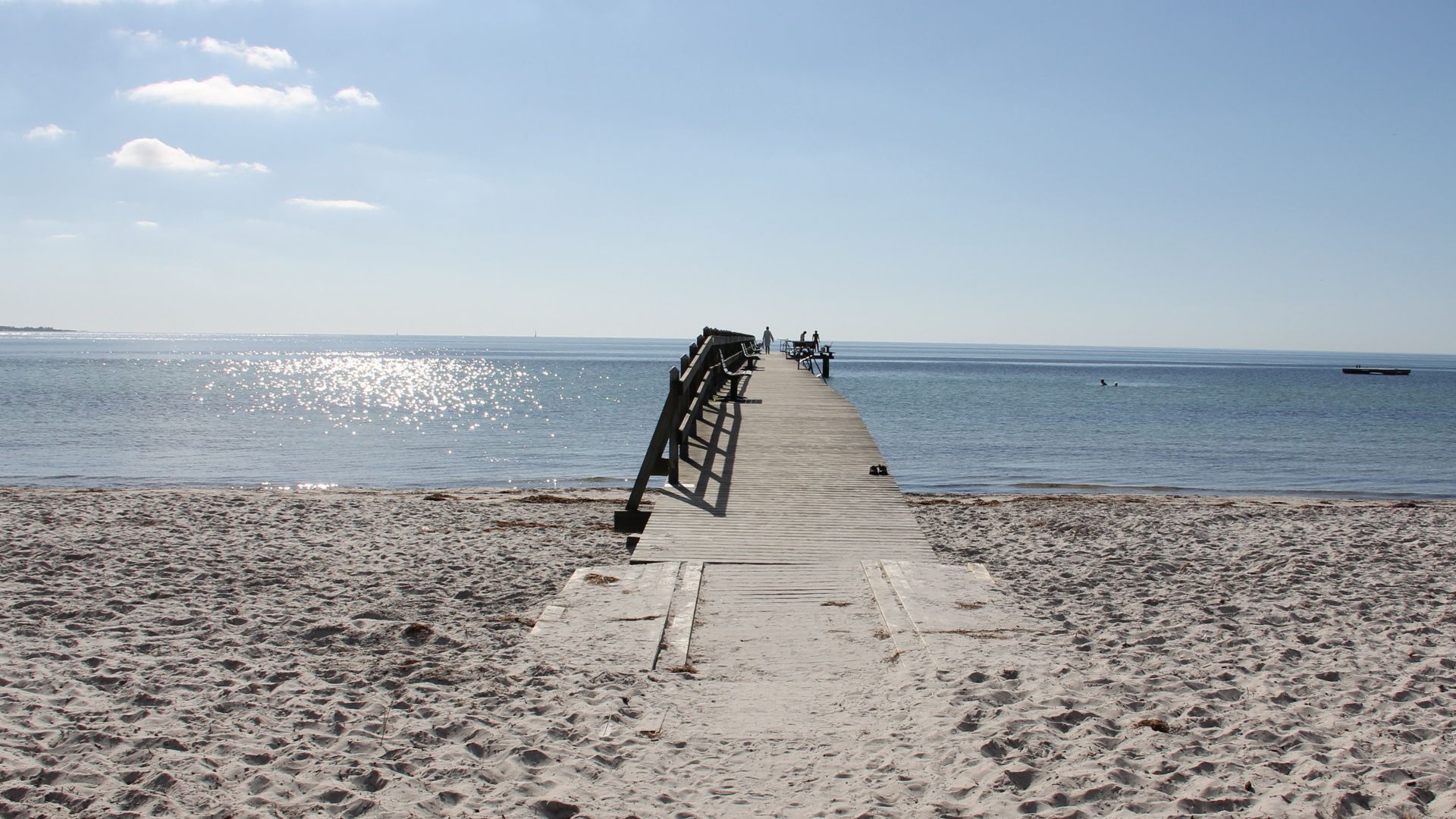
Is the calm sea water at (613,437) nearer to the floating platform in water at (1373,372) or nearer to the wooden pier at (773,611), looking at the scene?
the wooden pier at (773,611)

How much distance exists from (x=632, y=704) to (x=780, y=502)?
4.91m

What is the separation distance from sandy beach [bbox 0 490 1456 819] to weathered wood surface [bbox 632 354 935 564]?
1216 mm

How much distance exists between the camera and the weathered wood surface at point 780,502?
7.97 metres

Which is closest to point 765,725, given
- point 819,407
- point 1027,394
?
→ point 819,407

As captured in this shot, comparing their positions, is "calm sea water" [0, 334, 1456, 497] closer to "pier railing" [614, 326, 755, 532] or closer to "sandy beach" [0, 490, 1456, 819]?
"pier railing" [614, 326, 755, 532]

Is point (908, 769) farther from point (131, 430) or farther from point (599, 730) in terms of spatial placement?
point (131, 430)

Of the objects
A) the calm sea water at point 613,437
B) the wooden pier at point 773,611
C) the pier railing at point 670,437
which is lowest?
the calm sea water at point 613,437

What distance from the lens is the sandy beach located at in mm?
3967

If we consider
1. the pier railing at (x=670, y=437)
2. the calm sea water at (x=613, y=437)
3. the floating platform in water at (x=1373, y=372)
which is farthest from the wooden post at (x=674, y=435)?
the floating platform in water at (x=1373, y=372)

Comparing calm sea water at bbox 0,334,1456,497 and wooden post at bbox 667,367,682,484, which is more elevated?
wooden post at bbox 667,367,682,484

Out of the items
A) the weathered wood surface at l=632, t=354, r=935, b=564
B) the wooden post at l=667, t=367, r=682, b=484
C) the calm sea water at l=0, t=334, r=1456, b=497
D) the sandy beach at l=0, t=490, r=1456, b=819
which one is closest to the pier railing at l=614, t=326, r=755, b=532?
the wooden post at l=667, t=367, r=682, b=484

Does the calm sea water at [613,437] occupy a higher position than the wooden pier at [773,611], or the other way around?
the wooden pier at [773,611]

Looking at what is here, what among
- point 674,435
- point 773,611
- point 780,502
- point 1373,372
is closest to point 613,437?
point 674,435

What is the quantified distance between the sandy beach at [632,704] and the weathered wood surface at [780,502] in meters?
1.22
